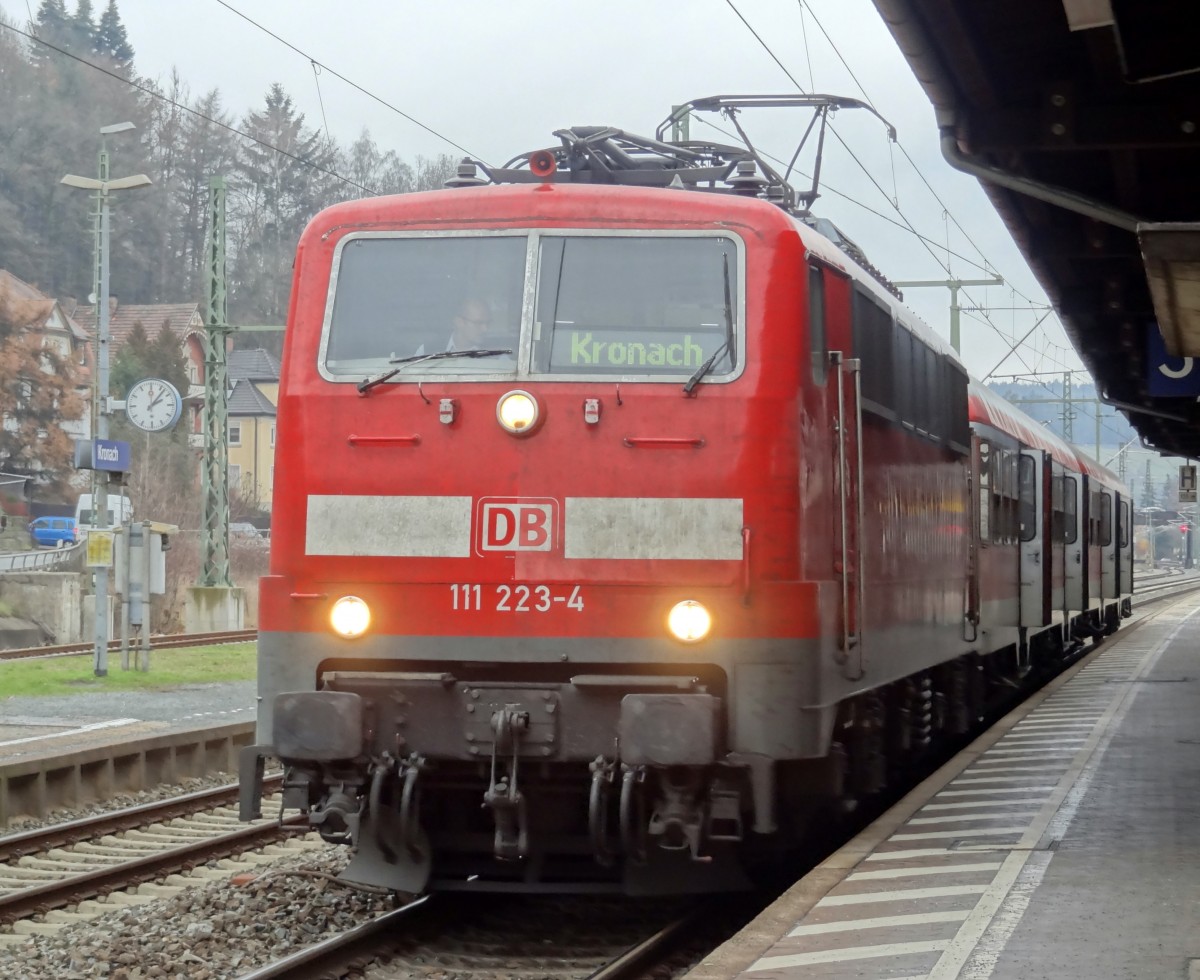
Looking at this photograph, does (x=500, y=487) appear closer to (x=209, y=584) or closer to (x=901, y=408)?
(x=901, y=408)

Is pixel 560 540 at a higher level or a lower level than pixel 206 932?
higher

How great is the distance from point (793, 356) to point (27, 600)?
3763 cm

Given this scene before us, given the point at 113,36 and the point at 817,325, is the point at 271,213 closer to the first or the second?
the point at 113,36

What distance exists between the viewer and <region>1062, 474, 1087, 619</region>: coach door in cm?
2295

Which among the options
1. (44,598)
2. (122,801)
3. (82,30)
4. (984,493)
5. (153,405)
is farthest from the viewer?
(82,30)

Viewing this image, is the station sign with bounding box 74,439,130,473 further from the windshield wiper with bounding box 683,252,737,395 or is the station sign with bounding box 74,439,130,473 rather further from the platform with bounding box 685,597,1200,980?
the windshield wiper with bounding box 683,252,737,395

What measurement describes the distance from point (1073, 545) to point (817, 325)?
16.7 metres

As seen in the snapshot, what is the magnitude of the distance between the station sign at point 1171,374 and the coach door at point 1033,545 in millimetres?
2419

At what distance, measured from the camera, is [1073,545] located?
2408cm

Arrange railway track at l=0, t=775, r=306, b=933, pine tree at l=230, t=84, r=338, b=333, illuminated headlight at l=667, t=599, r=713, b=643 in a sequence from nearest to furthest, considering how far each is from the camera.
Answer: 1. illuminated headlight at l=667, t=599, r=713, b=643
2. railway track at l=0, t=775, r=306, b=933
3. pine tree at l=230, t=84, r=338, b=333

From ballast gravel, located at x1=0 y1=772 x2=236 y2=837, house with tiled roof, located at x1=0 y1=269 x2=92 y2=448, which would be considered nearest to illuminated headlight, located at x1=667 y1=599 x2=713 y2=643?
ballast gravel, located at x1=0 y1=772 x2=236 y2=837

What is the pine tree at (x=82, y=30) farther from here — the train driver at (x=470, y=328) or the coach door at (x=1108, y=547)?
the train driver at (x=470, y=328)

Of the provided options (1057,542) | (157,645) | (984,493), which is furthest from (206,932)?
(157,645)

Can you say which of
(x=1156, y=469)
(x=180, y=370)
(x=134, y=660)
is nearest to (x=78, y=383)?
(x=180, y=370)
